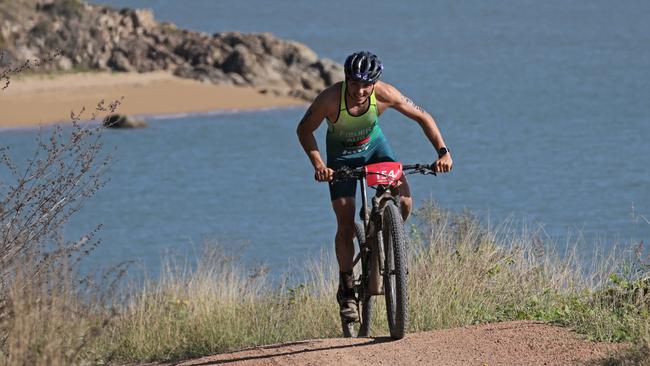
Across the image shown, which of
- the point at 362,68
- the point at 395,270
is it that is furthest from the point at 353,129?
the point at 395,270

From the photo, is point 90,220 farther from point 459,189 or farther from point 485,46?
point 485,46

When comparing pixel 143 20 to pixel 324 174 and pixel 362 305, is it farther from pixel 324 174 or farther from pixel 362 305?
pixel 324 174

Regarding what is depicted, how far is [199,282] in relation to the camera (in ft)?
41.6

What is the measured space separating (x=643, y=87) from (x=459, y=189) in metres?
31.3

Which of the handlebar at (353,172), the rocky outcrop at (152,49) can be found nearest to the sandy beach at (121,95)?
the rocky outcrop at (152,49)

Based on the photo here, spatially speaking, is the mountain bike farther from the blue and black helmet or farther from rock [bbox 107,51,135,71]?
rock [bbox 107,51,135,71]

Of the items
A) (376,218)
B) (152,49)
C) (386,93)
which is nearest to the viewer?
(376,218)

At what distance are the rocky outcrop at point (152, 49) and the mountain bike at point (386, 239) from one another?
53499 mm

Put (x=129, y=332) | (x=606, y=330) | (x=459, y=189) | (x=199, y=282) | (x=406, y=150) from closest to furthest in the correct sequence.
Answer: (x=606, y=330), (x=129, y=332), (x=199, y=282), (x=459, y=189), (x=406, y=150)

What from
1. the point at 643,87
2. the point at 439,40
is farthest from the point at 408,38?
the point at 643,87

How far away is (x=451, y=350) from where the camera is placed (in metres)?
8.66

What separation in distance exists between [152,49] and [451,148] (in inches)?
1045

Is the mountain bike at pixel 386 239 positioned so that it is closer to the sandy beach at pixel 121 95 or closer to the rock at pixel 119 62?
the sandy beach at pixel 121 95

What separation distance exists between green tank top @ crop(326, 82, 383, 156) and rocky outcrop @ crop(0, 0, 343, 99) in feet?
175
